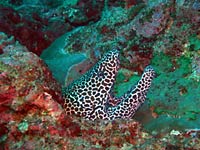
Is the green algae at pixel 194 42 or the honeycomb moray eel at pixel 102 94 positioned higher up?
the green algae at pixel 194 42

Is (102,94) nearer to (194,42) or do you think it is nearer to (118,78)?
(118,78)

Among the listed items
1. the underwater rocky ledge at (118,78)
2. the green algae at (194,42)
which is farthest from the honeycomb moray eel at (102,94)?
the green algae at (194,42)

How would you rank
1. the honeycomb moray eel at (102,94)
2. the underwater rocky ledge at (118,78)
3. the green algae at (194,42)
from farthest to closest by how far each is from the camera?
the green algae at (194,42)
the honeycomb moray eel at (102,94)
the underwater rocky ledge at (118,78)

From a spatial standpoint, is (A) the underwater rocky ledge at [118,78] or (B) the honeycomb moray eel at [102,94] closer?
(A) the underwater rocky ledge at [118,78]

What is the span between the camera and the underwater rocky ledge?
4254 mm

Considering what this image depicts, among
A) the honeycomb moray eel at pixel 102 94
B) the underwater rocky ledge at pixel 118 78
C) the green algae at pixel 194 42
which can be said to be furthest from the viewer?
the green algae at pixel 194 42

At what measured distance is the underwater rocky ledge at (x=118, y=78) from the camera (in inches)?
167

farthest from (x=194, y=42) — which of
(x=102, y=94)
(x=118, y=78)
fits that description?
(x=102, y=94)

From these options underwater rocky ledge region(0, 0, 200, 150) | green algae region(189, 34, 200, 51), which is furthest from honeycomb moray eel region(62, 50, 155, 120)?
green algae region(189, 34, 200, 51)

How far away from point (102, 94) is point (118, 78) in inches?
102

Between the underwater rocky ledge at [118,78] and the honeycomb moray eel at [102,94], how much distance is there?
484 mm

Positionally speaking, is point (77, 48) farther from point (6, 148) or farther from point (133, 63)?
point (6, 148)

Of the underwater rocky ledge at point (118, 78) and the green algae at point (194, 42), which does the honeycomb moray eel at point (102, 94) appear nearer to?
the underwater rocky ledge at point (118, 78)

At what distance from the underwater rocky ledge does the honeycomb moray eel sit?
48 cm
